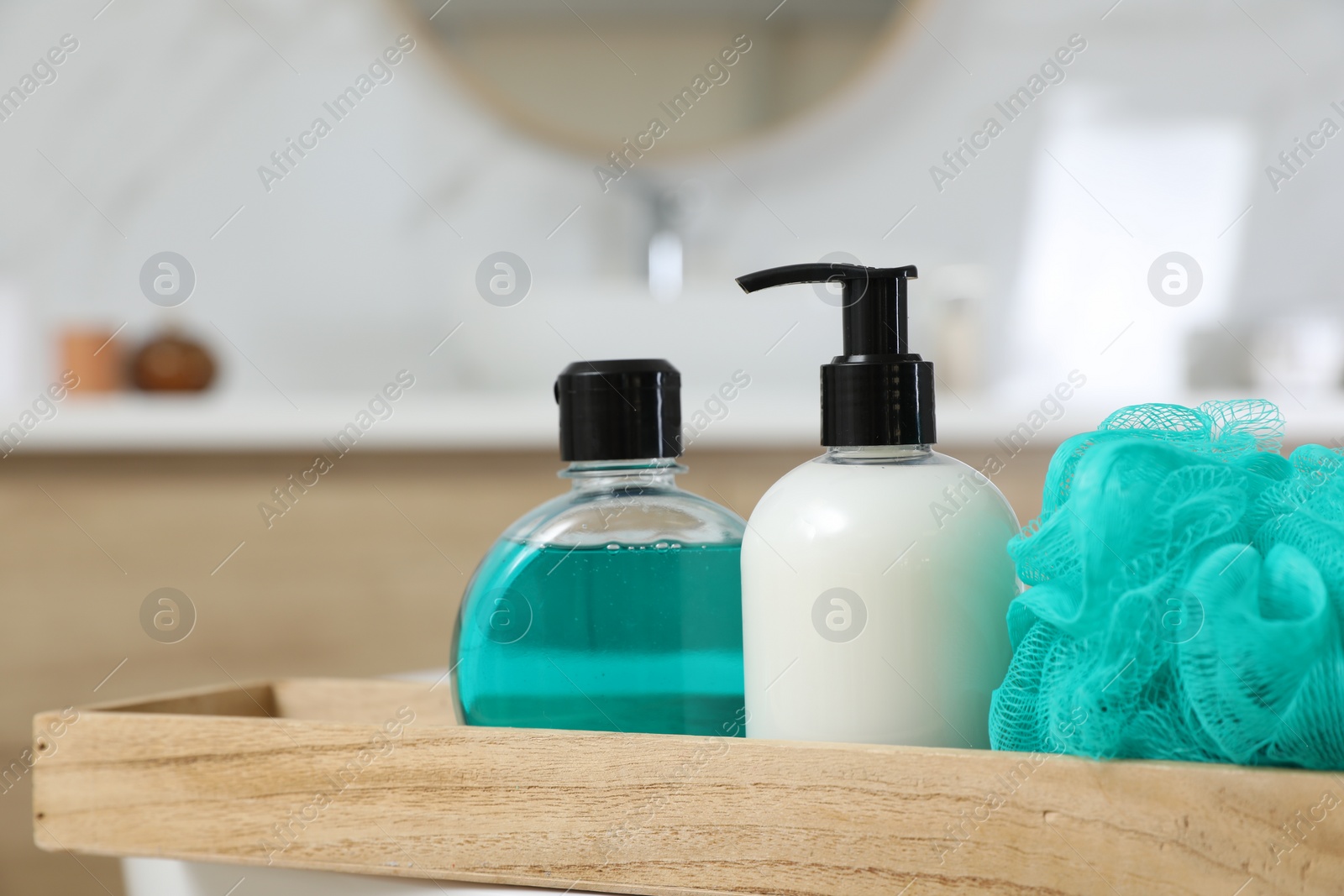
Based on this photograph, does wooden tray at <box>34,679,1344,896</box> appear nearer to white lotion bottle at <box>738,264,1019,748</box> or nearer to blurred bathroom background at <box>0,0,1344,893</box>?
white lotion bottle at <box>738,264,1019,748</box>

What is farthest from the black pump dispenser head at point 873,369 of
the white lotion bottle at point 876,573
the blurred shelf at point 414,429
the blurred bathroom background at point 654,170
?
the blurred bathroom background at point 654,170

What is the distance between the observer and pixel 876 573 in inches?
11.8

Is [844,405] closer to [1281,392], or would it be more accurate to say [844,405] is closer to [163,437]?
[163,437]

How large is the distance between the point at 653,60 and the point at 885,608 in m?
1.35

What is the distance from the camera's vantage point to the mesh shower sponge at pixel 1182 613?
0.83ft

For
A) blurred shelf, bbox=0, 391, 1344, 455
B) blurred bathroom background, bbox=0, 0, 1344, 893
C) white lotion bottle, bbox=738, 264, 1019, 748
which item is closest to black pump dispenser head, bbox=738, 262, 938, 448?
white lotion bottle, bbox=738, 264, 1019, 748

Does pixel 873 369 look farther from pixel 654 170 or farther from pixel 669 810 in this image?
pixel 654 170

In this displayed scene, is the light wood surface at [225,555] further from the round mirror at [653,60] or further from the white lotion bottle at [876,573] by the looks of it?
the white lotion bottle at [876,573]

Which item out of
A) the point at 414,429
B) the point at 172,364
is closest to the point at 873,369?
the point at 414,429

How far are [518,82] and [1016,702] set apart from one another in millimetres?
1403

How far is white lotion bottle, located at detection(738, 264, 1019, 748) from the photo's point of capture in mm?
302

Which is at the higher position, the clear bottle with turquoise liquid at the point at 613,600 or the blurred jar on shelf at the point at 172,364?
the blurred jar on shelf at the point at 172,364

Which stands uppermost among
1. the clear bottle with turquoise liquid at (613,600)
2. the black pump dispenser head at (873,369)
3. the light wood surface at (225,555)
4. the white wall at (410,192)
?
the white wall at (410,192)

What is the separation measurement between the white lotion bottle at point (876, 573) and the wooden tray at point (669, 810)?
26mm
